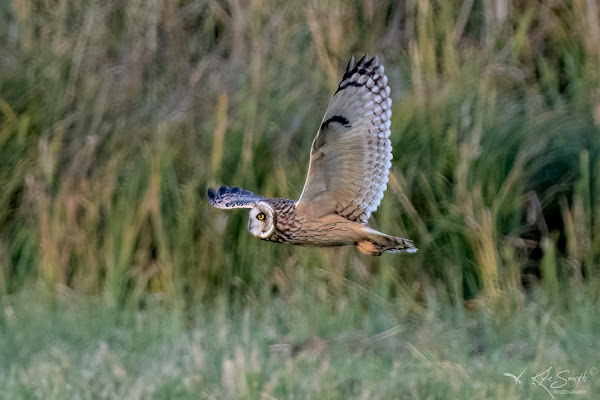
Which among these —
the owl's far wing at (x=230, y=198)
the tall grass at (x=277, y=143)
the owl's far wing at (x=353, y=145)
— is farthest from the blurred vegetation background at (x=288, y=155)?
the owl's far wing at (x=353, y=145)

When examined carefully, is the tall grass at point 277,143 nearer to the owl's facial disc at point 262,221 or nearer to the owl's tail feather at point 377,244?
the owl's tail feather at point 377,244

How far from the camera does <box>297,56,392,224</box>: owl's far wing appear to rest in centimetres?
338

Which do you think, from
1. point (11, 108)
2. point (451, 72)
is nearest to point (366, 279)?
point (451, 72)

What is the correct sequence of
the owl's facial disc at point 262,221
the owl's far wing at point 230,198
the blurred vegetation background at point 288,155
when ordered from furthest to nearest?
the blurred vegetation background at point 288,155
the owl's far wing at point 230,198
the owl's facial disc at point 262,221

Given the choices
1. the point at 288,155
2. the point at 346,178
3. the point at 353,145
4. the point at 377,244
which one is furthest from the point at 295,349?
the point at 288,155

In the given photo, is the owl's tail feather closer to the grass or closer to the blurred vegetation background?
the grass

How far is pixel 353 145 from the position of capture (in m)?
3.43

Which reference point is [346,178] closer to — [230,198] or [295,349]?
[230,198]

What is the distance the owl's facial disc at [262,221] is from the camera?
3485mm

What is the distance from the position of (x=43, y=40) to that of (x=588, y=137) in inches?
119
